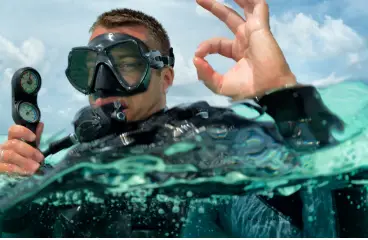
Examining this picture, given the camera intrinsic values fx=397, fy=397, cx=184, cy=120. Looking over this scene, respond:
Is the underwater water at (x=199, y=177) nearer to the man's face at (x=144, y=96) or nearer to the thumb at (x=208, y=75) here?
the thumb at (x=208, y=75)

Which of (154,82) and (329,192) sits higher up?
(154,82)

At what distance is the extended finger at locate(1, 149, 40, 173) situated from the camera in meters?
3.50

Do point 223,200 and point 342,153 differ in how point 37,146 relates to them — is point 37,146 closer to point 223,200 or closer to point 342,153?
point 223,200

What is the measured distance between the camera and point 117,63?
3.77 metres

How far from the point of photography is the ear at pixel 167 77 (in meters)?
4.12

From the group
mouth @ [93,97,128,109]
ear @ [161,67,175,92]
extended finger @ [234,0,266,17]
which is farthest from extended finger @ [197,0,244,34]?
mouth @ [93,97,128,109]

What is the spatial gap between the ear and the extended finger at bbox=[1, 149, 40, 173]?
1.45 m

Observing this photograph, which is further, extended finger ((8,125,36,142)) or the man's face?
the man's face

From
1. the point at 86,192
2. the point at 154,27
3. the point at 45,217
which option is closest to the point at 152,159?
the point at 86,192

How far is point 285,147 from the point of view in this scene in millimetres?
3818

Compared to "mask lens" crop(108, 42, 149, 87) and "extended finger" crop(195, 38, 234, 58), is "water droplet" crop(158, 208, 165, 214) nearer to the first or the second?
"mask lens" crop(108, 42, 149, 87)

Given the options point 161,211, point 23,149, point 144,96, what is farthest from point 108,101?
point 161,211

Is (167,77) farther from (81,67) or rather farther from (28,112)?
(28,112)

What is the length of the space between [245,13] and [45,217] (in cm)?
315
